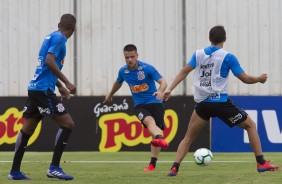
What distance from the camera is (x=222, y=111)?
10.6m

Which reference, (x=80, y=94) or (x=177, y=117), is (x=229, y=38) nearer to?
(x=177, y=117)

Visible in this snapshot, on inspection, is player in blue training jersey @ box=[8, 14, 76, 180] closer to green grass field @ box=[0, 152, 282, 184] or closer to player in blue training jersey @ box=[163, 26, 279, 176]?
green grass field @ box=[0, 152, 282, 184]

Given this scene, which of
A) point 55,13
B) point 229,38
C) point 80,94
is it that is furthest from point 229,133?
point 55,13

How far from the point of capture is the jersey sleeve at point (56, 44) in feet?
33.3

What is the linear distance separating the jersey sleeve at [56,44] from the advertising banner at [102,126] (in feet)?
30.7

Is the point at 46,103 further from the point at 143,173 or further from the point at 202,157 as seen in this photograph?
the point at 202,157

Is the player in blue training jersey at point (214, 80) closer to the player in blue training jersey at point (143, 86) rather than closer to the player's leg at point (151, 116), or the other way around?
the player's leg at point (151, 116)

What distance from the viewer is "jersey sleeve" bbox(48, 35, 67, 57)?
10.2m

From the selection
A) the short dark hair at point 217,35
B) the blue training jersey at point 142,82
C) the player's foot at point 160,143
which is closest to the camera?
the short dark hair at point 217,35

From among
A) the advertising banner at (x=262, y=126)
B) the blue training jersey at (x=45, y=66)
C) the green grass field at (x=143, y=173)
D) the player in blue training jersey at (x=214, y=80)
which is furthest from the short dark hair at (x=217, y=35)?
the advertising banner at (x=262, y=126)

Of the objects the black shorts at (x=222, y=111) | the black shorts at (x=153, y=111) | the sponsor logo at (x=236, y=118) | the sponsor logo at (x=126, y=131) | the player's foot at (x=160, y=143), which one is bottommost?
the sponsor logo at (x=126, y=131)

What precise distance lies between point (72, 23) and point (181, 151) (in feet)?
7.36

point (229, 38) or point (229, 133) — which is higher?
point (229, 38)

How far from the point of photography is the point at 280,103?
63.4 feet
